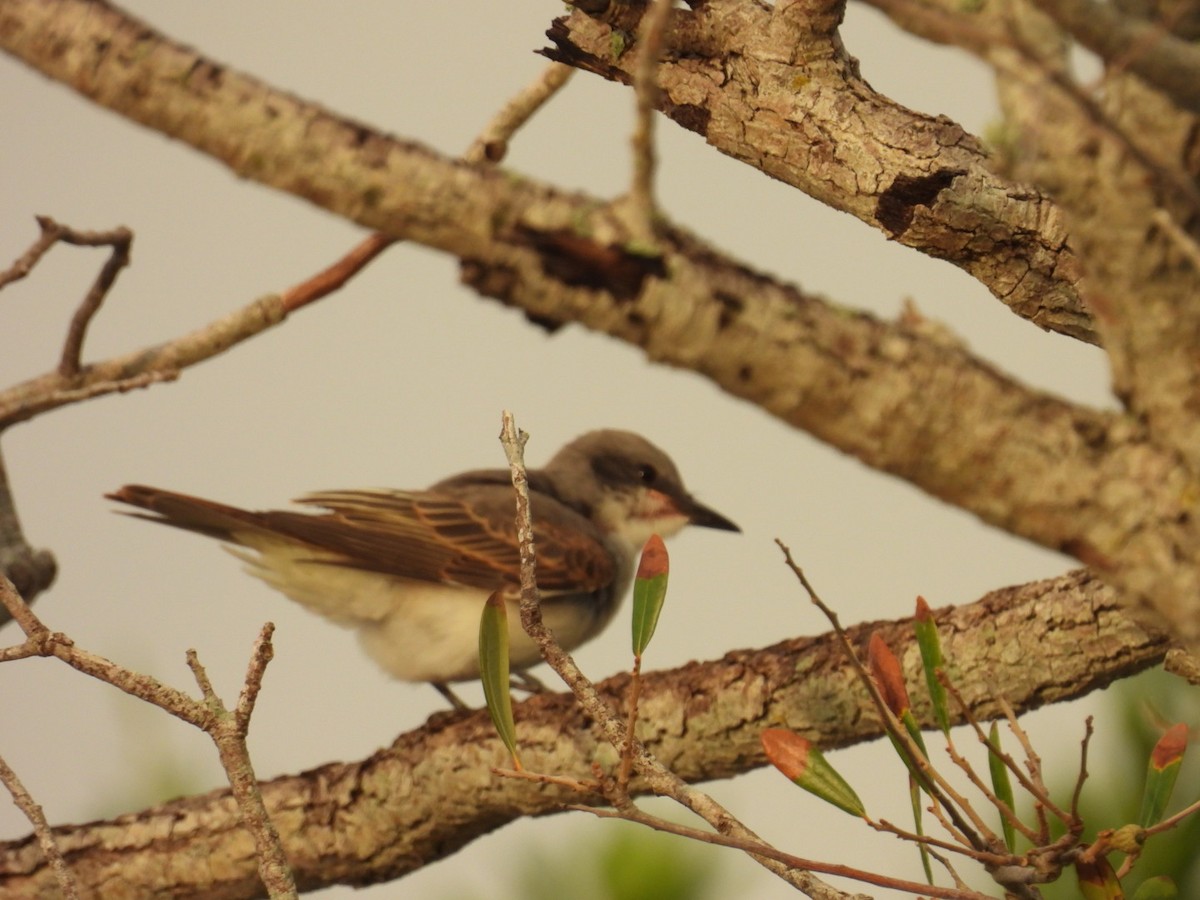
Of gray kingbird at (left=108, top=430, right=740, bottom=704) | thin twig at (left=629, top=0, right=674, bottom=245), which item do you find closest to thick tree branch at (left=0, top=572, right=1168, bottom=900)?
gray kingbird at (left=108, top=430, right=740, bottom=704)

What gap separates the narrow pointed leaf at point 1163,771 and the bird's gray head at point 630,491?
2043 mm

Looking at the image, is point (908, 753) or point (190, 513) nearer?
point (908, 753)

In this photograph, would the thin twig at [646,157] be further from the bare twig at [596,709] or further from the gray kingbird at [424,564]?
the gray kingbird at [424,564]

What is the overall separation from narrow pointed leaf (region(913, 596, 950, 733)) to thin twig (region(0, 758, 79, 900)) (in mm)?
965

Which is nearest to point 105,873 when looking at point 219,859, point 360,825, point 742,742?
point 219,859

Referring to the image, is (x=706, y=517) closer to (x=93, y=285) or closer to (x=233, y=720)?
(x=93, y=285)

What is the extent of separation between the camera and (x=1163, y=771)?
5.29 feet

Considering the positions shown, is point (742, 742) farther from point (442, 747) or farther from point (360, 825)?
point (360, 825)

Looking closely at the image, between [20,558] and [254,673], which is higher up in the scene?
[20,558]

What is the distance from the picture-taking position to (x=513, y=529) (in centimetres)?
310

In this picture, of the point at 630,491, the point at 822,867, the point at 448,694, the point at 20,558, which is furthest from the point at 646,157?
the point at 630,491

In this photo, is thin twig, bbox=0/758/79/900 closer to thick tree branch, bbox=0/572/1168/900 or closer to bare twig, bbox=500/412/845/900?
bare twig, bbox=500/412/845/900

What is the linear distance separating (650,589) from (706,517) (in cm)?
198

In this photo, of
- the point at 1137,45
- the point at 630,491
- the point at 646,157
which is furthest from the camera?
the point at 630,491
